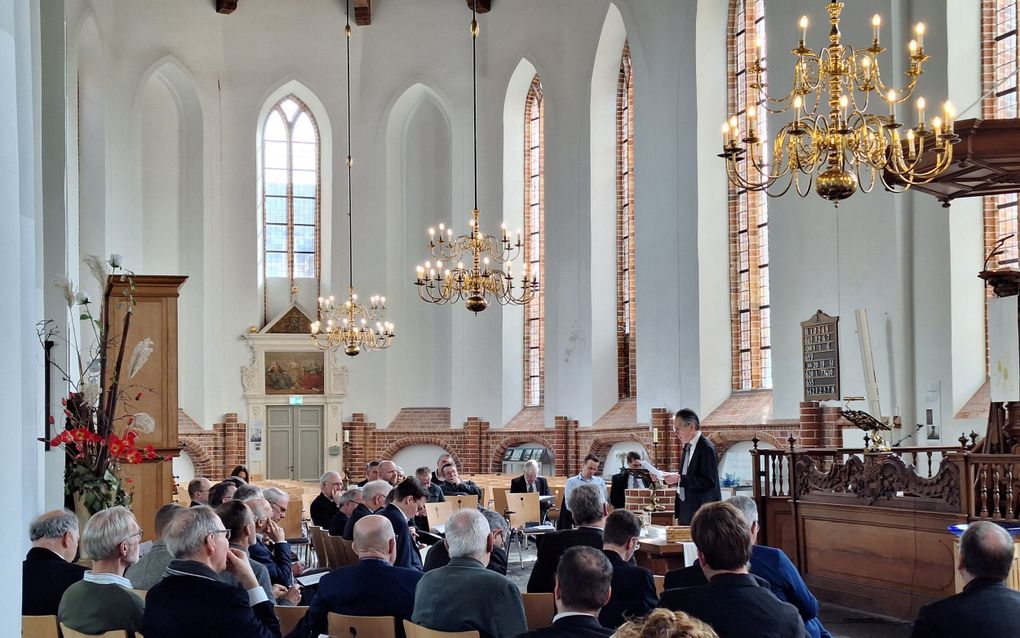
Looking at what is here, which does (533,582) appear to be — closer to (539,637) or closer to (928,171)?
(539,637)

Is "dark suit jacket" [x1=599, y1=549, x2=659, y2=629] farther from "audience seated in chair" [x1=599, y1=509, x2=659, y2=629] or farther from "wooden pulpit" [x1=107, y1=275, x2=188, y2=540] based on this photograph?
"wooden pulpit" [x1=107, y1=275, x2=188, y2=540]

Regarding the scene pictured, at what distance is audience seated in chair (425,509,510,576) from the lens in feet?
18.9

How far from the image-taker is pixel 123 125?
70.0 ft

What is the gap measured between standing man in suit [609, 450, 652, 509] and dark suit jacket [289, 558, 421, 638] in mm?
4286

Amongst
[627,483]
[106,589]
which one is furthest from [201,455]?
[106,589]

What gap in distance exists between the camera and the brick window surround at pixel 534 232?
21688 mm

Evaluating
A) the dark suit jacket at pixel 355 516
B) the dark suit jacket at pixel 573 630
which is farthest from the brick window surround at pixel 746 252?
the dark suit jacket at pixel 573 630

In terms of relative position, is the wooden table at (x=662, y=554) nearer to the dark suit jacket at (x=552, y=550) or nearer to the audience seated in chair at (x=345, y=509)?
the dark suit jacket at (x=552, y=550)

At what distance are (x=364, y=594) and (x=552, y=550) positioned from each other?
1265mm

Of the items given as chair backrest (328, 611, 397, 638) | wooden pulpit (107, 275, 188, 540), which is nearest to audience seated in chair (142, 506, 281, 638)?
chair backrest (328, 611, 397, 638)

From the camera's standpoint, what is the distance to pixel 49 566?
5012mm

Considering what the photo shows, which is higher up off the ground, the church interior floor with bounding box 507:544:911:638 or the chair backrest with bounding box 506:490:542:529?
the chair backrest with bounding box 506:490:542:529

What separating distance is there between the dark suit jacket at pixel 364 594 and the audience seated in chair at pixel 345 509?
3.03 meters

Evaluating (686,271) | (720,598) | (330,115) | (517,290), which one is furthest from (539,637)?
(330,115)
